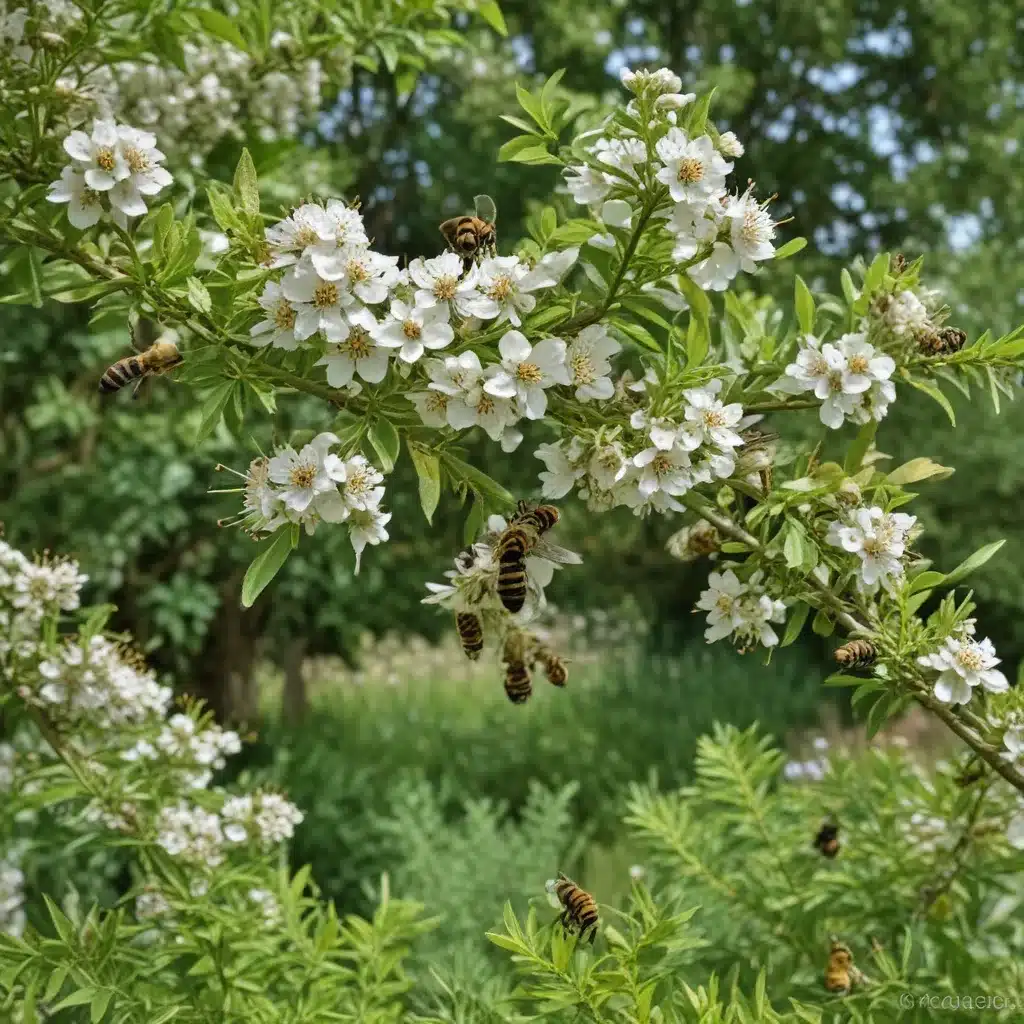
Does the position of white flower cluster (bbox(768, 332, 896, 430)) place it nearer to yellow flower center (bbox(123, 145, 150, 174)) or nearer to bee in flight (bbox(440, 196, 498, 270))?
bee in flight (bbox(440, 196, 498, 270))

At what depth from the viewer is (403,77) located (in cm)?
218

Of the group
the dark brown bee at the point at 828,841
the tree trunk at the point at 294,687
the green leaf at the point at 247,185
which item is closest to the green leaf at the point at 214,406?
the green leaf at the point at 247,185

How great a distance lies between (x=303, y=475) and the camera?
3.72ft

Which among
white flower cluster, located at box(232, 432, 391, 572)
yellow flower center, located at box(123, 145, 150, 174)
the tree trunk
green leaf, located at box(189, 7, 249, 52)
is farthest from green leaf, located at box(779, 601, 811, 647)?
the tree trunk

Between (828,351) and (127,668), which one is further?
(127,668)

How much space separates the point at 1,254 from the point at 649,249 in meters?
0.97

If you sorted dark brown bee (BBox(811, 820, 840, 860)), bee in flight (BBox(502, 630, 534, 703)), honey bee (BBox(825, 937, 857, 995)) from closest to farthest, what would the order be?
bee in flight (BBox(502, 630, 534, 703))
honey bee (BBox(825, 937, 857, 995))
dark brown bee (BBox(811, 820, 840, 860))

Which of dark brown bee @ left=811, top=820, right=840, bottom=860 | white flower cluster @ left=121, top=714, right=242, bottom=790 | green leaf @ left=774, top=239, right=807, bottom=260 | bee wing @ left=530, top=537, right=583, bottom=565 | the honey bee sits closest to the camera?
green leaf @ left=774, top=239, right=807, bottom=260

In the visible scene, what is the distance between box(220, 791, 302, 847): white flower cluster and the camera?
191 centimetres

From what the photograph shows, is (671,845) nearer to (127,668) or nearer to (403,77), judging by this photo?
(127,668)

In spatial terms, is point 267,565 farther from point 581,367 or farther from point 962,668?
point 962,668

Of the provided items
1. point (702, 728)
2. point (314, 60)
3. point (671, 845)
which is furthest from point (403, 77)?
point (702, 728)

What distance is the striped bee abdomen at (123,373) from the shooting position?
1425 mm

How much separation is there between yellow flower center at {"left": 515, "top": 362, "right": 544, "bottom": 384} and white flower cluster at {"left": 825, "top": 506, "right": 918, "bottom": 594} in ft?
1.29
